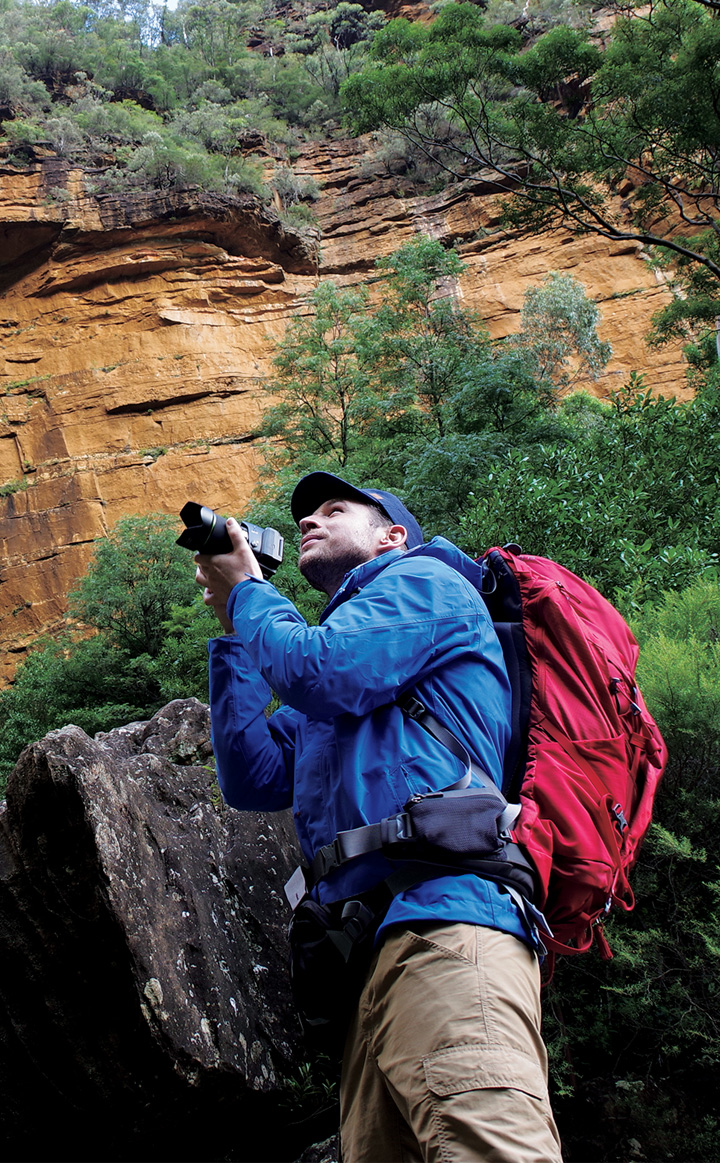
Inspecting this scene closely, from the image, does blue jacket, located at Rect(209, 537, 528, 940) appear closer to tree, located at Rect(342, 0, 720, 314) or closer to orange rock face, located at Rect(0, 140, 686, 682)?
tree, located at Rect(342, 0, 720, 314)

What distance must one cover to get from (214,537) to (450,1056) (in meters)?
1.32

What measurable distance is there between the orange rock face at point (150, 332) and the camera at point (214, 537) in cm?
1716

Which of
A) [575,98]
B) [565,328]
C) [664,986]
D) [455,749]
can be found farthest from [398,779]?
[565,328]

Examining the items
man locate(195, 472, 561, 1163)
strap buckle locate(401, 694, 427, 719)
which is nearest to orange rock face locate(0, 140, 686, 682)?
man locate(195, 472, 561, 1163)

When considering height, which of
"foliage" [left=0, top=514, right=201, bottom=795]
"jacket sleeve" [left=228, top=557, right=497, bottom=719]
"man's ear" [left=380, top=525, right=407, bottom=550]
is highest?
"man's ear" [left=380, top=525, right=407, bottom=550]

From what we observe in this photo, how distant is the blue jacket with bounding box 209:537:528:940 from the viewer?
1553mm

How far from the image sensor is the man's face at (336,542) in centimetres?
216

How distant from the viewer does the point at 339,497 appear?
229cm

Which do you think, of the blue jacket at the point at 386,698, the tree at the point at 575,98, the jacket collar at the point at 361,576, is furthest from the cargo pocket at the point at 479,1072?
the tree at the point at 575,98

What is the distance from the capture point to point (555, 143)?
1137 centimetres

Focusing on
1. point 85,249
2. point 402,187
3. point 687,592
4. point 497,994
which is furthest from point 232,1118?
point 402,187

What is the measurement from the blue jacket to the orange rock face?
1753 centimetres

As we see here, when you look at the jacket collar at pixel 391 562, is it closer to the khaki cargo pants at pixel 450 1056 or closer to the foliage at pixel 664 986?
the khaki cargo pants at pixel 450 1056

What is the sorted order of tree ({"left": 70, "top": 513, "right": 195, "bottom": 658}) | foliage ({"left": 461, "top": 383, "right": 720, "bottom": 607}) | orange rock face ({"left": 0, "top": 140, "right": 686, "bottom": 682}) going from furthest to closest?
1. orange rock face ({"left": 0, "top": 140, "right": 686, "bottom": 682})
2. tree ({"left": 70, "top": 513, "right": 195, "bottom": 658})
3. foliage ({"left": 461, "top": 383, "right": 720, "bottom": 607})
